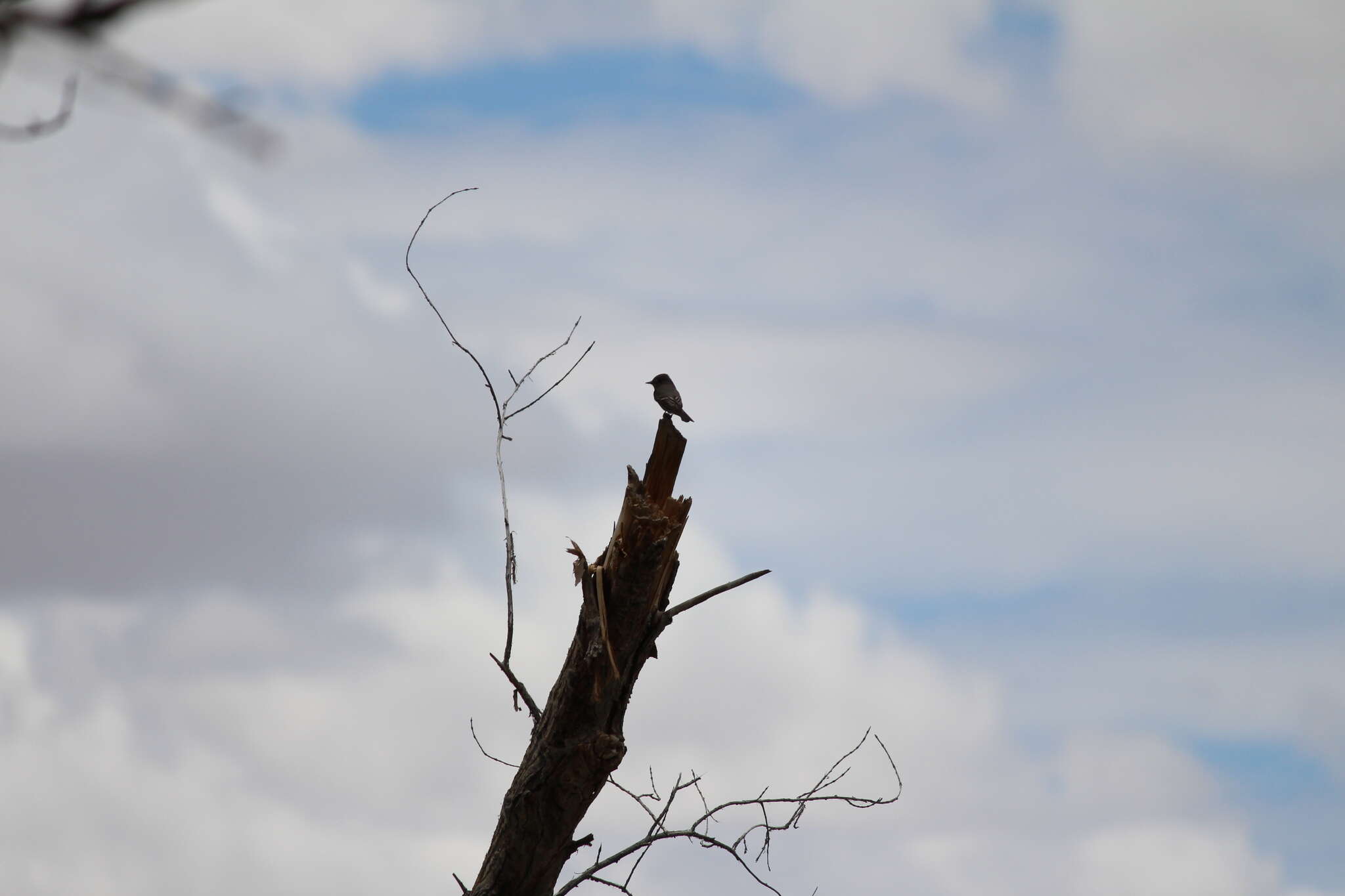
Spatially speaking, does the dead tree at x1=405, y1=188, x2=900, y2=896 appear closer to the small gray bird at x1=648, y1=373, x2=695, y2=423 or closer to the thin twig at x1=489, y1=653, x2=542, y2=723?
the thin twig at x1=489, y1=653, x2=542, y2=723

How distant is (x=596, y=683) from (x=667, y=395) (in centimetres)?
374

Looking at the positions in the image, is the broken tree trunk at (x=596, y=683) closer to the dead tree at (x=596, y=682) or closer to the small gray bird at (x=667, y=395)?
the dead tree at (x=596, y=682)

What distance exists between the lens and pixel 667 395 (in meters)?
10.2

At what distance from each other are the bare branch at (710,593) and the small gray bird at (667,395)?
10.4 feet

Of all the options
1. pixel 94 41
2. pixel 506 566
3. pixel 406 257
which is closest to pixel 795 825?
pixel 506 566

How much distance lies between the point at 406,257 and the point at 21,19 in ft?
21.2

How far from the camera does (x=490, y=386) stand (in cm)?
859

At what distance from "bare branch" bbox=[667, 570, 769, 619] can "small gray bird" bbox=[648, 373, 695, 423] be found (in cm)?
318

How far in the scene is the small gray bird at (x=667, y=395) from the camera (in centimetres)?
1020

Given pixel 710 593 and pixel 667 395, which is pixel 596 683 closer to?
pixel 710 593

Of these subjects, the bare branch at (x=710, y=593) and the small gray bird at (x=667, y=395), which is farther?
the small gray bird at (x=667, y=395)

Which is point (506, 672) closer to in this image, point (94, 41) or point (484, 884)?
point (484, 884)

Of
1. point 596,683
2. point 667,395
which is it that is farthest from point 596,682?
point 667,395

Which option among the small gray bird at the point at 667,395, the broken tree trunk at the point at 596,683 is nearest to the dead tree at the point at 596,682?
the broken tree trunk at the point at 596,683
